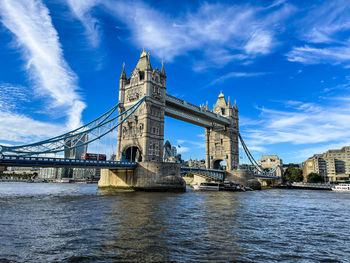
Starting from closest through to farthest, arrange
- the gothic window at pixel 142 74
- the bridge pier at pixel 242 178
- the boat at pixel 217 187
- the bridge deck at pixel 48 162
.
Result: the bridge deck at pixel 48 162, the gothic window at pixel 142 74, the boat at pixel 217 187, the bridge pier at pixel 242 178

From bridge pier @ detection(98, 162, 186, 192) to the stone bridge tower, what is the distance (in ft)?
11.8

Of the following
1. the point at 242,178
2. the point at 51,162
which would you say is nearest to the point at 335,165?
the point at 242,178

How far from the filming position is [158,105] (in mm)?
50406

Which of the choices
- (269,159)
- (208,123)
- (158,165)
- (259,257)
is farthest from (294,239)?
(269,159)

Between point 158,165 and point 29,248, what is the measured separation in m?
33.0

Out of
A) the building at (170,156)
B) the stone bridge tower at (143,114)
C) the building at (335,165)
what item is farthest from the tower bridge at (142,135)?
the building at (335,165)

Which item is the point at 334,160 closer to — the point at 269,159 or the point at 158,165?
the point at 269,159

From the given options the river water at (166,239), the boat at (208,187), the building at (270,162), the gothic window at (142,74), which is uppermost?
the gothic window at (142,74)

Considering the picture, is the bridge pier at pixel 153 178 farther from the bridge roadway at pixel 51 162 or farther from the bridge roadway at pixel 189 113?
the bridge roadway at pixel 189 113

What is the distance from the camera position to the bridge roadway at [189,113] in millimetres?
56028

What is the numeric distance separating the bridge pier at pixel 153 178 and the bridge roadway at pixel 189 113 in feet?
51.1

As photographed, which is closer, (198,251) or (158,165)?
(198,251)

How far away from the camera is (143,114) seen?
1891 inches

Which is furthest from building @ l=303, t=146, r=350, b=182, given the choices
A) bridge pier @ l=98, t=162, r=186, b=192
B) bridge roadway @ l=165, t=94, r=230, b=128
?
bridge pier @ l=98, t=162, r=186, b=192
